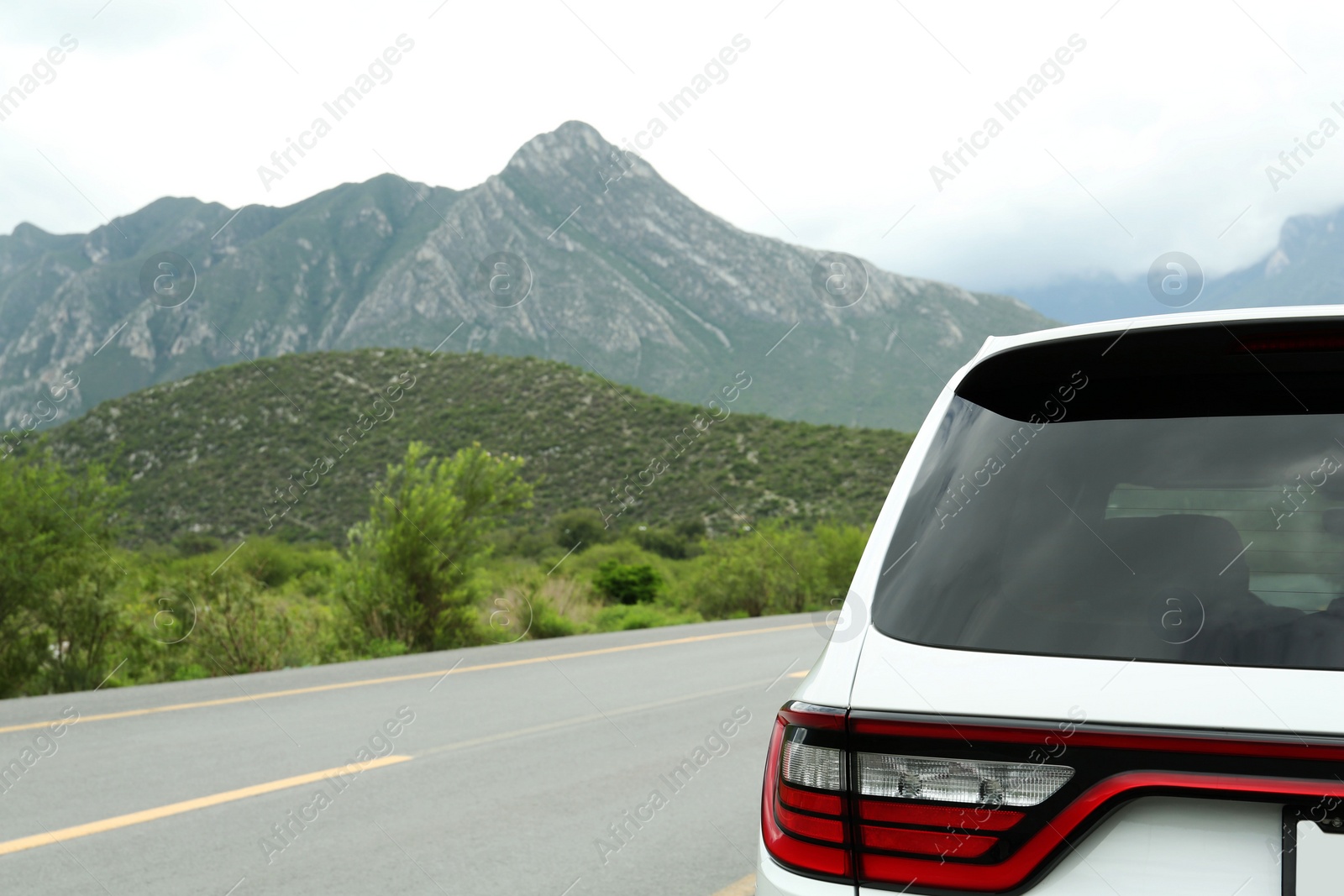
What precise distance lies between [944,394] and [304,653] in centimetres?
1171

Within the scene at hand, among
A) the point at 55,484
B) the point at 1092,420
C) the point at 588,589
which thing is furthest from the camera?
the point at 588,589

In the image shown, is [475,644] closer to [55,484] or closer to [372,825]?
[55,484]

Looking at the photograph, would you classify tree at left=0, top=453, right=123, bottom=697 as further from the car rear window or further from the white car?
the car rear window

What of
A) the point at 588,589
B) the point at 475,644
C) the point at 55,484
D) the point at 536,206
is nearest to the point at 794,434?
the point at 588,589

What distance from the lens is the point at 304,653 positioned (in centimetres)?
1233

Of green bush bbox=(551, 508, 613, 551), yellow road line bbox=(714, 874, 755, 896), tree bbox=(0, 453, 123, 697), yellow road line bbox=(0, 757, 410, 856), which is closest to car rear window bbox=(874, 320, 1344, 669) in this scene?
yellow road line bbox=(714, 874, 755, 896)

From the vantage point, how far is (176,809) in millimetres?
5520

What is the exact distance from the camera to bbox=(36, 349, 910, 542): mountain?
49.8 meters

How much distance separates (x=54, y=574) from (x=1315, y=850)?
1112 cm

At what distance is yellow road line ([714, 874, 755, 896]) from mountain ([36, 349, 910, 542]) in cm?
3946

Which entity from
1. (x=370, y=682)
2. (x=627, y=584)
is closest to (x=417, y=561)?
(x=370, y=682)

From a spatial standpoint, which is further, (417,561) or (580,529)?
(580,529)

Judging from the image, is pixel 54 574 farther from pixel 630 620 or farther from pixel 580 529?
pixel 580 529

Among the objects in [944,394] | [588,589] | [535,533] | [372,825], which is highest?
[944,394]
